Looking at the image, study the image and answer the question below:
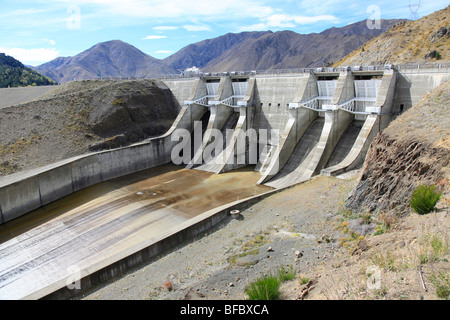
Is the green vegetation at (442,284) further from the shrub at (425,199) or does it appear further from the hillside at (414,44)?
the hillside at (414,44)

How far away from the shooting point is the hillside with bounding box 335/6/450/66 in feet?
112

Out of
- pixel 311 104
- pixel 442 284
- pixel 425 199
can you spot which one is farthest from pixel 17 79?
pixel 442 284

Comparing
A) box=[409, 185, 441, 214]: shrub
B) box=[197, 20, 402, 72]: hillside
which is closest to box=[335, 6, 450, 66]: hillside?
box=[409, 185, 441, 214]: shrub

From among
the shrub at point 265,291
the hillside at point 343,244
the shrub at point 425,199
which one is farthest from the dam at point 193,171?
the shrub at point 425,199

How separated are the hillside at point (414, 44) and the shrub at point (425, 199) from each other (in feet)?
94.9

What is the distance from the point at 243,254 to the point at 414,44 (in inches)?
1435

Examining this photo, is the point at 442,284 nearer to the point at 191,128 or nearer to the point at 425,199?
the point at 425,199

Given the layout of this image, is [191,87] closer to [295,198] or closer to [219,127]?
[219,127]

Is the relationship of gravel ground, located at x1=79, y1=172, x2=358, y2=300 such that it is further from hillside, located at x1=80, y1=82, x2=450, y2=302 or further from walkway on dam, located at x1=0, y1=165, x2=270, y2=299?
walkway on dam, located at x1=0, y1=165, x2=270, y2=299

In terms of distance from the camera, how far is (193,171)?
29.0 meters

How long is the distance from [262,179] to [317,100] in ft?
28.2

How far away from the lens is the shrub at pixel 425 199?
9688 mm
